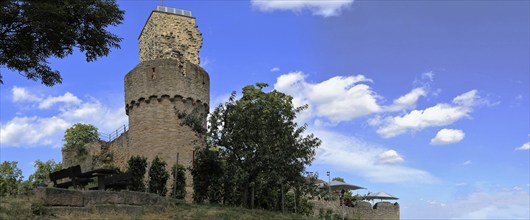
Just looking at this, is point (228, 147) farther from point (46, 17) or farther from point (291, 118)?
point (46, 17)

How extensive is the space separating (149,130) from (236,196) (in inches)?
299

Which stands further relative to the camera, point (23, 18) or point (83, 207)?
point (83, 207)

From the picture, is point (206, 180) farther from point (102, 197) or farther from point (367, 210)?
point (367, 210)

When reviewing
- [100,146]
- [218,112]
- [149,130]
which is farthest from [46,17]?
[100,146]

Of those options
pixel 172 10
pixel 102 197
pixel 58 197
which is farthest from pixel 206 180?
pixel 172 10

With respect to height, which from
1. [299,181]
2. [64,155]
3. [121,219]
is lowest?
[121,219]

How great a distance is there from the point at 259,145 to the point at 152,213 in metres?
6.59

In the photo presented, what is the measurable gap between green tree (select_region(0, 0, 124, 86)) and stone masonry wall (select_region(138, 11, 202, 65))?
1487cm

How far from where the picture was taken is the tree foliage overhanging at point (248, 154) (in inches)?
779

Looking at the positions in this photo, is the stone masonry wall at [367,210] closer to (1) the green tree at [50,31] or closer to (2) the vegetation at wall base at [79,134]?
(1) the green tree at [50,31]

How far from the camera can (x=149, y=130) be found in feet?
89.9

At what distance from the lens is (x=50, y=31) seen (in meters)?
12.7

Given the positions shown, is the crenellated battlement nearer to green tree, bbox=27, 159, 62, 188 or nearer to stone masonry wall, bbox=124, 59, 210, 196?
stone masonry wall, bbox=124, 59, 210, 196

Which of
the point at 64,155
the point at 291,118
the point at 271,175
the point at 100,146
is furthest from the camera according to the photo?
the point at 64,155
